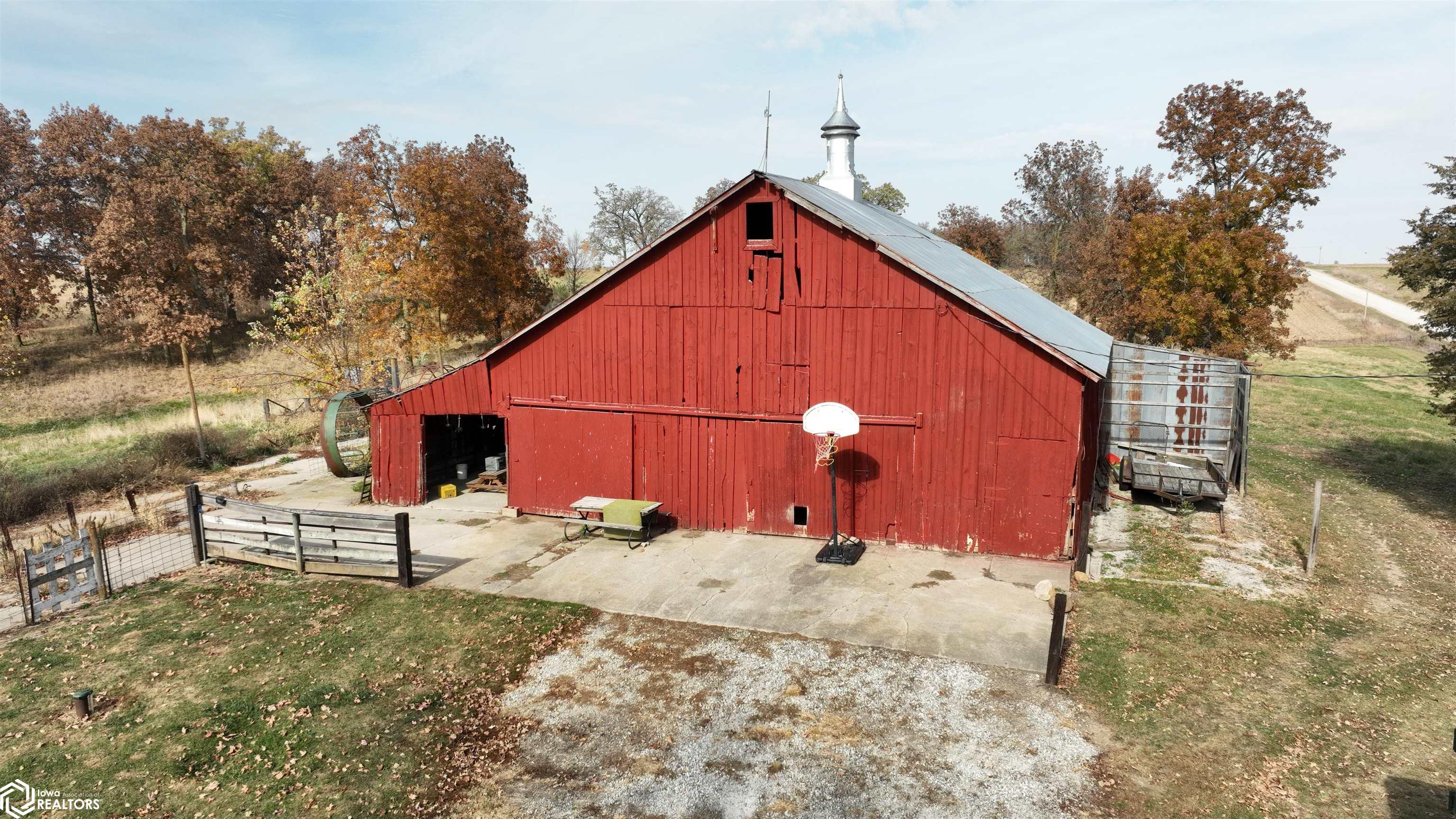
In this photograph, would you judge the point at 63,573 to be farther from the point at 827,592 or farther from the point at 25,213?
the point at 25,213

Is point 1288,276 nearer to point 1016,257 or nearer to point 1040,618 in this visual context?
point 1040,618

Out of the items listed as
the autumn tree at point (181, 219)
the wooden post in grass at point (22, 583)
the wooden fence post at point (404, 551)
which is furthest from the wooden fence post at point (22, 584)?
the autumn tree at point (181, 219)

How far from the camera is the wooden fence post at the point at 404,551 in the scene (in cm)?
1390

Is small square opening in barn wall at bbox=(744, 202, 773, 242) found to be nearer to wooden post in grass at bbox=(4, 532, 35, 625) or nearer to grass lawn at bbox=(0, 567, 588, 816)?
grass lawn at bbox=(0, 567, 588, 816)

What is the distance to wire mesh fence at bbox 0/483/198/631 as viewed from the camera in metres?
13.0

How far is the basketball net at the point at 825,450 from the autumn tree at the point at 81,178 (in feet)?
146

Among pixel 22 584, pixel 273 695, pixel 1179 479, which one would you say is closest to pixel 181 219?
pixel 22 584

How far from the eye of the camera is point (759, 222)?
16281 mm

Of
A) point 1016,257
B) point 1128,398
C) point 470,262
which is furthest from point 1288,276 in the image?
point 1016,257

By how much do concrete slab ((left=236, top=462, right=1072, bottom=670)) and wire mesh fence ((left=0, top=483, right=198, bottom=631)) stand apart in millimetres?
4738

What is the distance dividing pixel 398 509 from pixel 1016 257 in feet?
220

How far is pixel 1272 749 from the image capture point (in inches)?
348

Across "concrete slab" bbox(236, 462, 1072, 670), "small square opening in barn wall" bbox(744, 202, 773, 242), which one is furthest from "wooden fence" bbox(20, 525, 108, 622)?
"small square opening in barn wall" bbox(744, 202, 773, 242)

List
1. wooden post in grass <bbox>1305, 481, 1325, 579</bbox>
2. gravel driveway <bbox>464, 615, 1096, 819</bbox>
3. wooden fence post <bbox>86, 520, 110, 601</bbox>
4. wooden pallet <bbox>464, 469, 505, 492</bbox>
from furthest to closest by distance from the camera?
wooden pallet <bbox>464, 469, 505, 492</bbox>
wooden post in grass <bbox>1305, 481, 1325, 579</bbox>
wooden fence post <bbox>86, 520, 110, 601</bbox>
gravel driveway <bbox>464, 615, 1096, 819</bbox>
